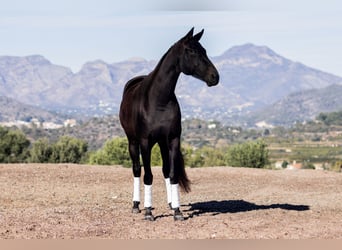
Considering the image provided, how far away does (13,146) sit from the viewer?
4319cm

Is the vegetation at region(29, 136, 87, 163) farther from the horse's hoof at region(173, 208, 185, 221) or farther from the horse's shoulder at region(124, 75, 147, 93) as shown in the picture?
the horse's hoof at region(173, 208, 185, 221)

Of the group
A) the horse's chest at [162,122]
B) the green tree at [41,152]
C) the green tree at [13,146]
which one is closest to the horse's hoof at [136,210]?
the horse's chest at [162,122]

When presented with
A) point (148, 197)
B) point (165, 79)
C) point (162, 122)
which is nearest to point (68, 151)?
point (148, 197)

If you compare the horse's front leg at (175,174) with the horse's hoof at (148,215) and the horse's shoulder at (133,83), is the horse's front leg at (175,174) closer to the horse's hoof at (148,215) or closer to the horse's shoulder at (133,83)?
the horse's hoof at (148,215)

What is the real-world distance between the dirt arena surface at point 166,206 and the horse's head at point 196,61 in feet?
7.93

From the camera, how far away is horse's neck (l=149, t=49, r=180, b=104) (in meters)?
10.5

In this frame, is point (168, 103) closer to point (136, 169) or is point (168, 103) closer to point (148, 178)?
point (148, 178)

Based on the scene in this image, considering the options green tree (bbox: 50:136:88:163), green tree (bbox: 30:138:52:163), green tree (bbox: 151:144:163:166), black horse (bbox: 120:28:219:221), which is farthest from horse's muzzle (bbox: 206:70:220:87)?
green tree (bbox: 30:138:52:163)

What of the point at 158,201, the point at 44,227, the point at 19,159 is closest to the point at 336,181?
the point at 158,201

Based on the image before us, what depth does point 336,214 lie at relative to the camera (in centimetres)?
1154

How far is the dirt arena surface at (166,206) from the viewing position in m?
9.37

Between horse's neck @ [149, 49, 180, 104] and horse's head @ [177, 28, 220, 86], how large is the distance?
0.21 metres

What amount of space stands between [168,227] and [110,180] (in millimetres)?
8448

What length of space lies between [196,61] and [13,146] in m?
35.1
